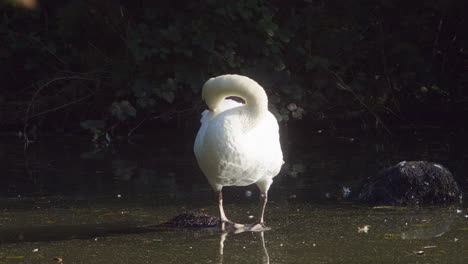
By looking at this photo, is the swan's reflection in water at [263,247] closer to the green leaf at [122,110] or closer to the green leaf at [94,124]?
the green leaf at [122,110]

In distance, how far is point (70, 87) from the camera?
1189cm

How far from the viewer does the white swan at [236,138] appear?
5078 millimetres

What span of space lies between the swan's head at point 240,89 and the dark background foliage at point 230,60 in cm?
385

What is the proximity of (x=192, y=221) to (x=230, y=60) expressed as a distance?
14.8 feet

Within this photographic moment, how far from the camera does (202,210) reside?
246 inches

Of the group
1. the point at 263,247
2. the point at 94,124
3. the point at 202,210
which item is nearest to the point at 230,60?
the point at 94,124

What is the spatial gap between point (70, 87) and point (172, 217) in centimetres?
654

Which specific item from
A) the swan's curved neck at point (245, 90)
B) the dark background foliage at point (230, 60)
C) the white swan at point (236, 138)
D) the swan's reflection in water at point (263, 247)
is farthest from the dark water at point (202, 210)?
→ the dark background foliage at point (230, 60)

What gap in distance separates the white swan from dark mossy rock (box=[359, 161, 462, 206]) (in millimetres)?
1118

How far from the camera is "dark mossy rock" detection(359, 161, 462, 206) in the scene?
6039 mm

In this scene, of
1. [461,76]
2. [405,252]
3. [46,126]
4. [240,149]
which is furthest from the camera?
[46,126]

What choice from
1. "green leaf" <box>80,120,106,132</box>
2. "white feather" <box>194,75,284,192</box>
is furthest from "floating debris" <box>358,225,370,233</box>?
"green leaf" <box>80,120,106,132</box>

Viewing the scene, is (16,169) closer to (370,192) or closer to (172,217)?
(172,217)

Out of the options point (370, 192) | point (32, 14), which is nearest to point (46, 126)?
point (32, 14)
